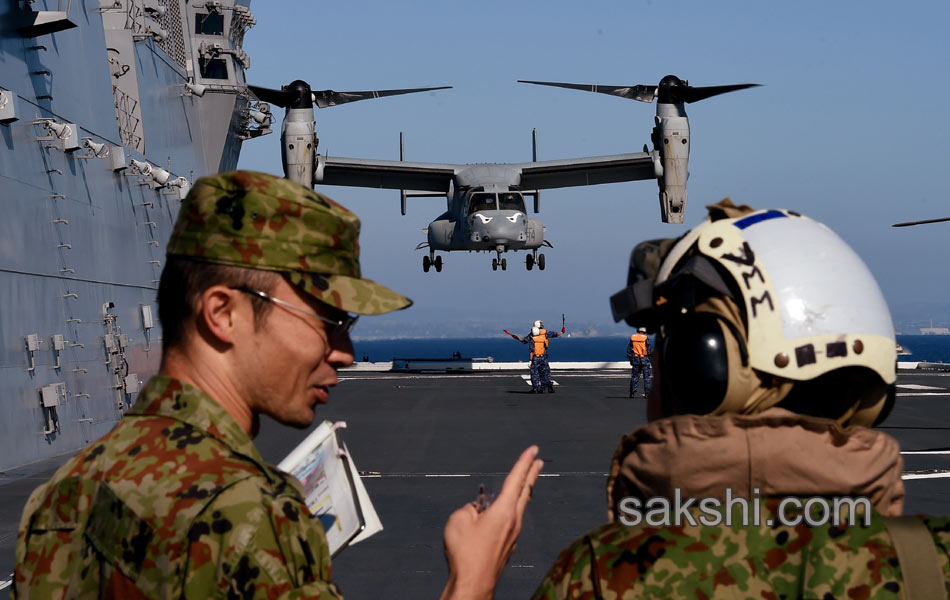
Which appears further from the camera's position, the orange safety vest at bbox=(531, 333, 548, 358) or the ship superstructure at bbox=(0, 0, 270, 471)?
the orange safety vest at bbox=(531, 333, 548, 358)

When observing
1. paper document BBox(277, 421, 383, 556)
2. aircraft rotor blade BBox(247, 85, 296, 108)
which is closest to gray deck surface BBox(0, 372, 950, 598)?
paper document BBox(277, 421, 383, 556)

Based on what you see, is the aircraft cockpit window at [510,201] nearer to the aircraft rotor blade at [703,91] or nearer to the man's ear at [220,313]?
the aircraft rotor blade at [703,91]

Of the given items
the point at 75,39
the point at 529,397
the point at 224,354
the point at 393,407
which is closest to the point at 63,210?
the point at 75,39

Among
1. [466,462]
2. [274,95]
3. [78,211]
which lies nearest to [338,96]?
[274,95]

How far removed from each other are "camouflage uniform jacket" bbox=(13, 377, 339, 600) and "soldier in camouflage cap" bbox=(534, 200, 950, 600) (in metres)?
0.44

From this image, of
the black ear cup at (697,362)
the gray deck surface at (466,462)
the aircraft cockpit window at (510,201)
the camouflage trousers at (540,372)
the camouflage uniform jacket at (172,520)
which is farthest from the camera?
the aircraft cockpit window at (510,201)

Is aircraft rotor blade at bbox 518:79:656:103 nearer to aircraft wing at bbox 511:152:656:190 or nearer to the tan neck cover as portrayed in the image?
aircraft wing at bbox 511:152:656:190

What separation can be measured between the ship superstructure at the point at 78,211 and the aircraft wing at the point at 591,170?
14896mm

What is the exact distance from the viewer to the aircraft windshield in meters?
35.0

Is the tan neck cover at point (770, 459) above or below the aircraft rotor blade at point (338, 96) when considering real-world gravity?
below

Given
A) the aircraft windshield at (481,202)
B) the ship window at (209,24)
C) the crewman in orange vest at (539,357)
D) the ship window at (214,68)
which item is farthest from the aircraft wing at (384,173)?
the crewman in orange vest at (539,357)

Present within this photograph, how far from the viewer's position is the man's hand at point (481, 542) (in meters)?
1.74

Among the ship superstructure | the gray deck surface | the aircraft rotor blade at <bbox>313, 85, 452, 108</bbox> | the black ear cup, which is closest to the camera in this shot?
the black ear cup

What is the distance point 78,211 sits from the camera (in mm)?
18953
